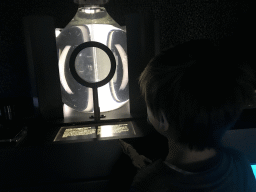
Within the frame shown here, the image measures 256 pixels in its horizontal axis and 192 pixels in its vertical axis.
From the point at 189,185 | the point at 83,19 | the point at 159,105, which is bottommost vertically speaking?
the point at 189,185

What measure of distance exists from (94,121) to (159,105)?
30cm

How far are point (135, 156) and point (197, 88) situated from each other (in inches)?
8.7

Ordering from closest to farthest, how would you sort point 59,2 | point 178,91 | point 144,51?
point 178,91, point 144,51, point 59,2

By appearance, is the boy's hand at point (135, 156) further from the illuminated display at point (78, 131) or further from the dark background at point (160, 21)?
the dark background at point (160, 21)

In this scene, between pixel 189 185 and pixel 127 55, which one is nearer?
pixel 189 185

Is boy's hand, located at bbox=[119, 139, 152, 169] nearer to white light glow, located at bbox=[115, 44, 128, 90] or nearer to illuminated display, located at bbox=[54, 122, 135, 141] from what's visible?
illuminated display, located at bbox=[54, 122, 135, 141]

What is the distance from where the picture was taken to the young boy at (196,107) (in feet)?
1.30

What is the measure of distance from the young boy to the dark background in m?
0.52

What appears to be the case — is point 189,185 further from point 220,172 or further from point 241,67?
point 241,67

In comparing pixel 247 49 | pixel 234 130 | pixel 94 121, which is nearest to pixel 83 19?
pixel 94 121

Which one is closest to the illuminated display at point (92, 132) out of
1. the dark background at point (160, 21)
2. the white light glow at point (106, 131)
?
the white light glow at point (106, 131)

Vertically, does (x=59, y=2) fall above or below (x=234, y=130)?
above

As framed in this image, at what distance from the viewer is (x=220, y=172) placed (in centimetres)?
42

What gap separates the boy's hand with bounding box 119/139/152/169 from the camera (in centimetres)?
50
